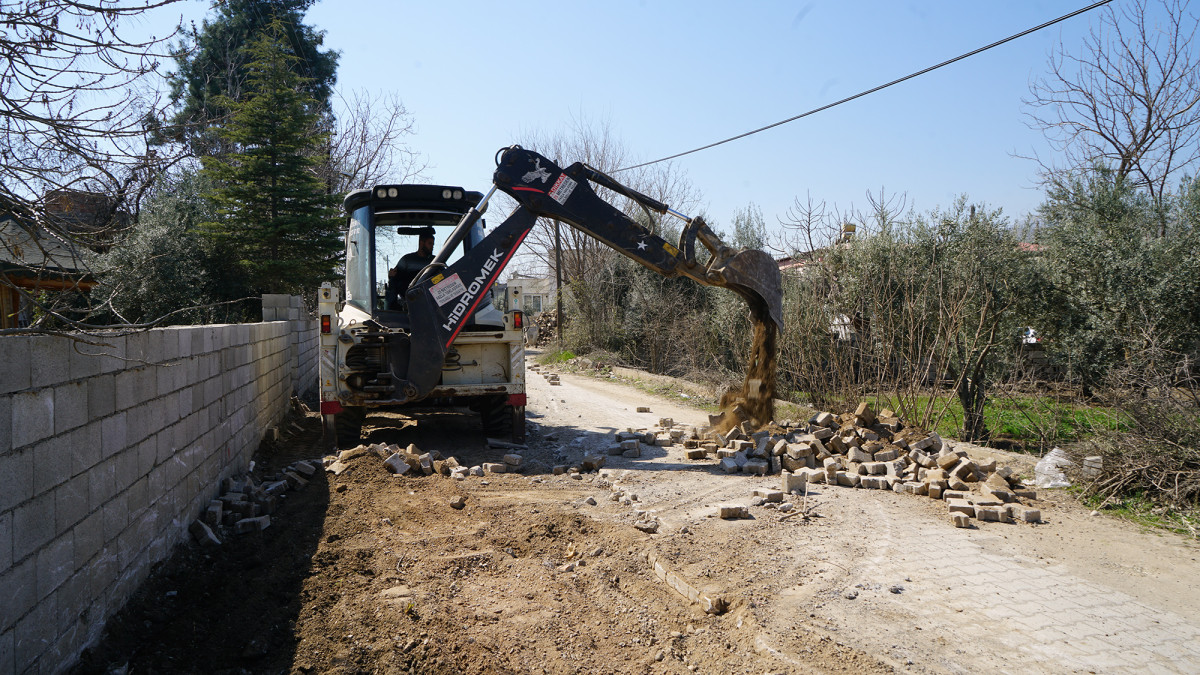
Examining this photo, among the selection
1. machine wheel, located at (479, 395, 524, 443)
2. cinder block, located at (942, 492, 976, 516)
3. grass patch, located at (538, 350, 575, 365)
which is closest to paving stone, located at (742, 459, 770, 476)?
cinder block, located at (942, 492, 976, 516)

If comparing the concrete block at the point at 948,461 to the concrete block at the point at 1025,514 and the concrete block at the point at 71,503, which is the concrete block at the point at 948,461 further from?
the concrete block at the point at 71,503

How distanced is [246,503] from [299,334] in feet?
25.3

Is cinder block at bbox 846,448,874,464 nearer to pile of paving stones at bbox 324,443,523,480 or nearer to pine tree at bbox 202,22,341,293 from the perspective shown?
pile of paving stones at bbox 324,443,523,480

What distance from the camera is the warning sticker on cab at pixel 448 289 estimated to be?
Result: 7664 millimetres

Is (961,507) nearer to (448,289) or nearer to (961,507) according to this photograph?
(961,507)

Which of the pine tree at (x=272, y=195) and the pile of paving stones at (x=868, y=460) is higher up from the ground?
the pine tree at (x=272, y=195)

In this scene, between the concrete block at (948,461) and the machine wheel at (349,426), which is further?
Result: the machine wheel at (349,426)

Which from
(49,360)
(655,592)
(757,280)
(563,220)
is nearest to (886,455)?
(757,280)

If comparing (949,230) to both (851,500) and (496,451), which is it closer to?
(851,500)

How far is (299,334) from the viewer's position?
12875 mm

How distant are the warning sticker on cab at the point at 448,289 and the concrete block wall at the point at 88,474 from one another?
2387mm

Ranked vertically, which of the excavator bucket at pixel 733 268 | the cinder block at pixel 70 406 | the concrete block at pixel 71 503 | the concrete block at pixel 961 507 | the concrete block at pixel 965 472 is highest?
the excavator bucket at pixel 733 268

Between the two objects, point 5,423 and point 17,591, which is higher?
point 5,423

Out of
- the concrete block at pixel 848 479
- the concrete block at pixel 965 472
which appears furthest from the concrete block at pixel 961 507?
the concrete block at pixel 848 479
